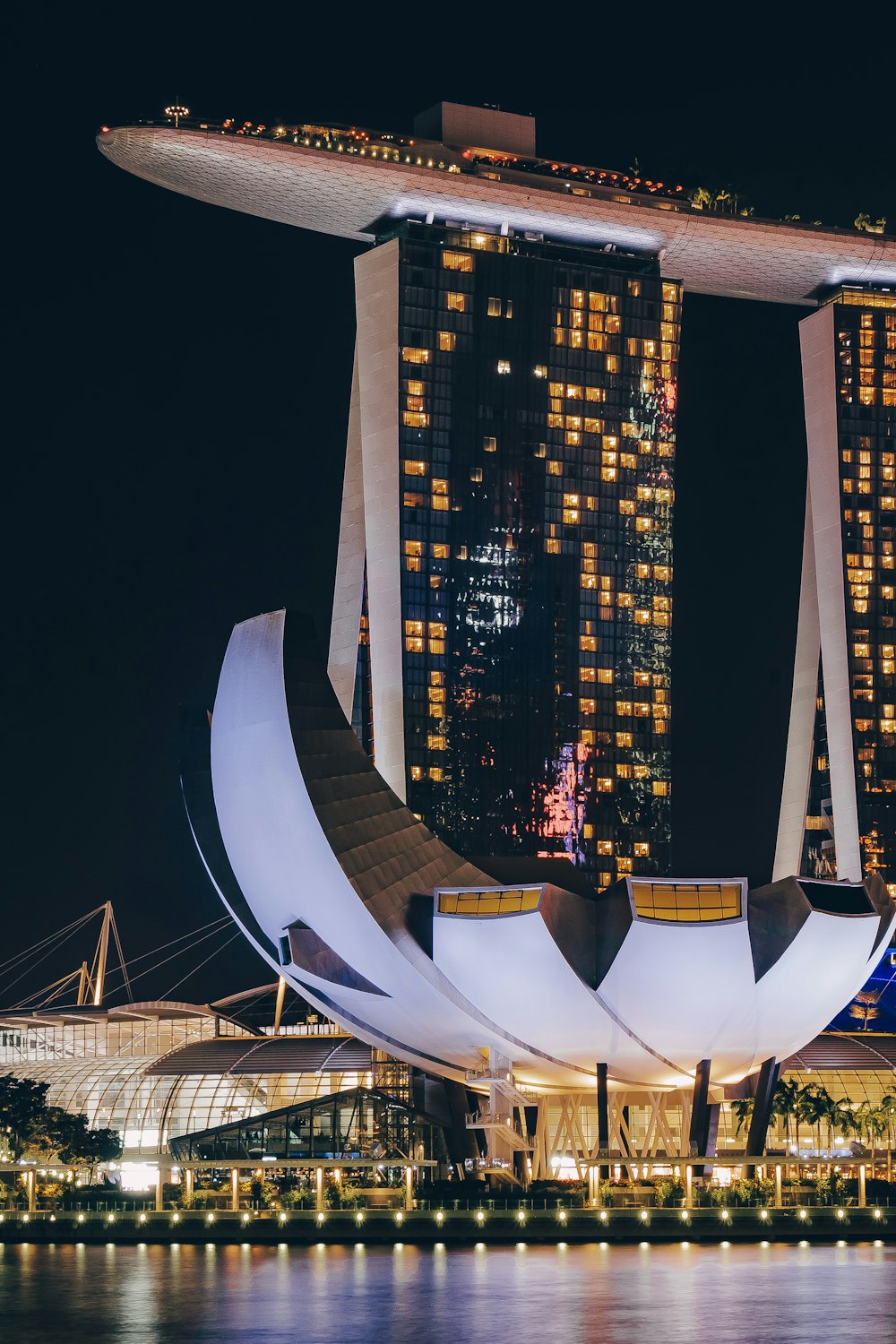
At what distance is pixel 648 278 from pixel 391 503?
21381mm

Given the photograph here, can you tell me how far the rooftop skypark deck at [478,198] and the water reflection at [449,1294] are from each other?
67547 mm

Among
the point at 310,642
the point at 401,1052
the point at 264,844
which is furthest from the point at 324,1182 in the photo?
the point at 310,642

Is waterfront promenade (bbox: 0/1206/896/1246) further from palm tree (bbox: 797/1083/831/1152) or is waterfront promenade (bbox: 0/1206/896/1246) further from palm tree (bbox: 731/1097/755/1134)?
palm tree (bbox: 797/1083/831/1152)

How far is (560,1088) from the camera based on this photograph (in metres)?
82.2

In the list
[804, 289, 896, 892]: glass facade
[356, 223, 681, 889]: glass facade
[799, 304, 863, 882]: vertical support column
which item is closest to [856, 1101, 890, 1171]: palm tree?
[356, 223, 681, 889]: glass facade

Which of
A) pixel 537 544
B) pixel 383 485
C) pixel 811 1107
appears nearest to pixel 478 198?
pixel 383 485

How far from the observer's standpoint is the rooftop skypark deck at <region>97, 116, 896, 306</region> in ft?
385

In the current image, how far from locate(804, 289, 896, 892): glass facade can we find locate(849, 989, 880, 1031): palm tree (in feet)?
32.2

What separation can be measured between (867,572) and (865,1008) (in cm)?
2669

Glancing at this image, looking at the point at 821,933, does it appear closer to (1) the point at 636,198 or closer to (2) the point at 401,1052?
(2) the point at 401,1052

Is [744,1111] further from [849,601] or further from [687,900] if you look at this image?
[849,601]

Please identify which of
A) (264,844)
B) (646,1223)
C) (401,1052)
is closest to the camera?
(646,1223)

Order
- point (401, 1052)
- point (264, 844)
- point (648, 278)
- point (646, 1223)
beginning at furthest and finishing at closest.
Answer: point (648, 278), point (401, 1052), point (264, 844), point (646, 1223)

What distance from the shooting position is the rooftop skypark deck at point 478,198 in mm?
117312
